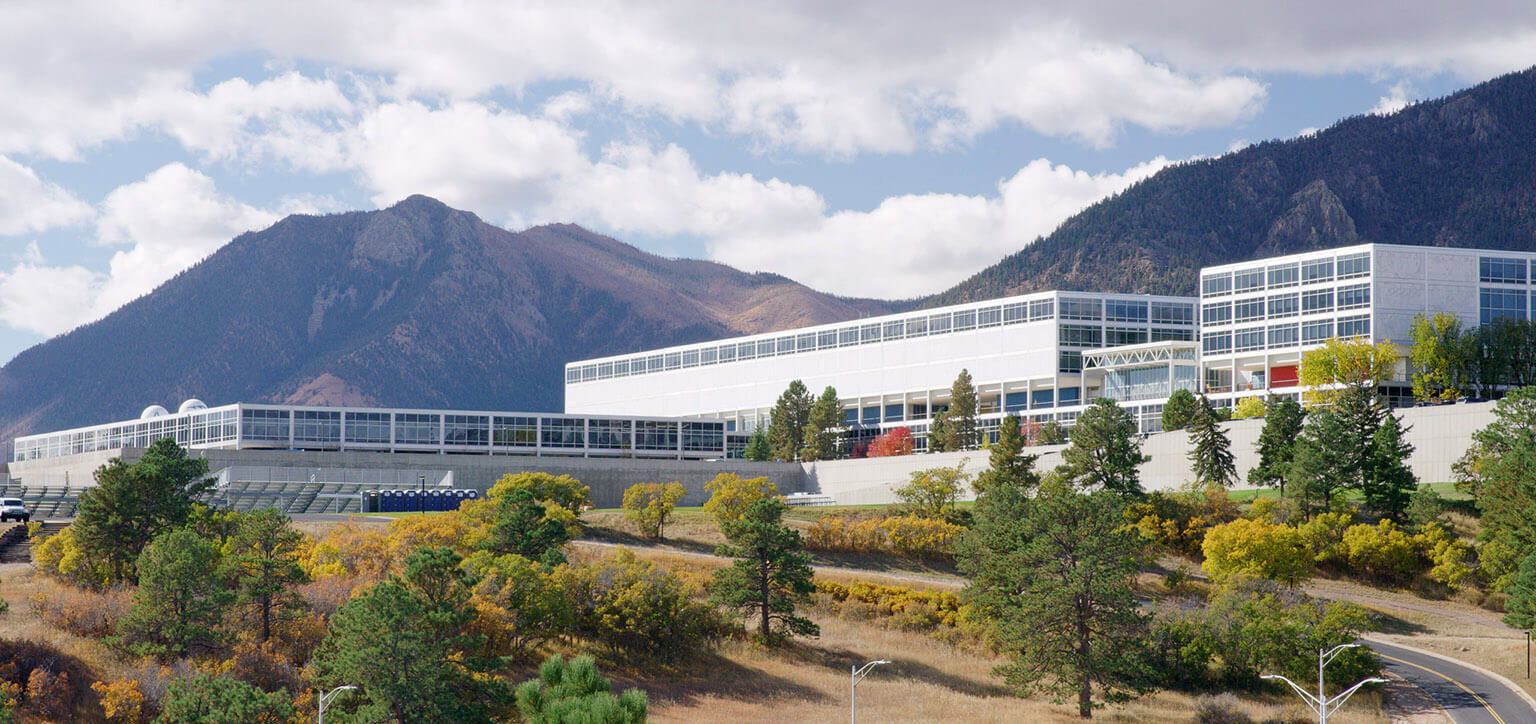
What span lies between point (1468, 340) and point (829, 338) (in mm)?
69642

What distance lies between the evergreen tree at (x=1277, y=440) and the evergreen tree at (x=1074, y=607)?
28237mm

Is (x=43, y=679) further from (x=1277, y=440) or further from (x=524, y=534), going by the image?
(x=1277, y=440)

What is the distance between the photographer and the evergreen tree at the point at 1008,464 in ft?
349

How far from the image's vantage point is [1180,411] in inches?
4409

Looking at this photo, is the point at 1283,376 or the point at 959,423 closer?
the point at 1283,376

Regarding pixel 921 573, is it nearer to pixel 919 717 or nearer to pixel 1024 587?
pixel 1024 587

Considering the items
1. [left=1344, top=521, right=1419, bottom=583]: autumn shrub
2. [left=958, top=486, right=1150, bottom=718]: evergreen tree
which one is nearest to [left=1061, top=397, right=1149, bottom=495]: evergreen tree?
[left=1344, top=521, right=1419, bottom=583]: autumn shrub

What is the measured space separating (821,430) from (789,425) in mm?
3597

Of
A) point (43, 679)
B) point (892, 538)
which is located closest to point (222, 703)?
point (43, 679)

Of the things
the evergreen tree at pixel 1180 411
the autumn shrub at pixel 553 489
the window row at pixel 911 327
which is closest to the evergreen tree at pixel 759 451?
the window row at pixel 911 327

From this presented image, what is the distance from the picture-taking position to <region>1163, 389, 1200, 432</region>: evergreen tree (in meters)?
111

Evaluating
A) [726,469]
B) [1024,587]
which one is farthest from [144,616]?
[726,469]

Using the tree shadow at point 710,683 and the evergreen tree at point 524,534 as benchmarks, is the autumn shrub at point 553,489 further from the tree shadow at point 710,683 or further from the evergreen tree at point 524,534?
the tree shadow at point 710,683

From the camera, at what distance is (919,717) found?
68375 millimetres
